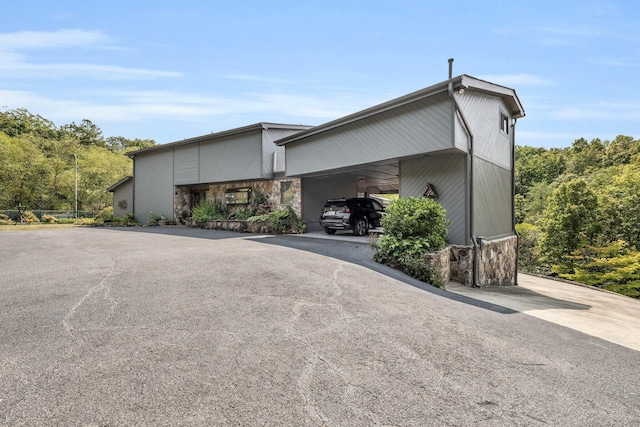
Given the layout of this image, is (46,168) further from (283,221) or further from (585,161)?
(585,161)

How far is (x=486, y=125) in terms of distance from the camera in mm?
10977

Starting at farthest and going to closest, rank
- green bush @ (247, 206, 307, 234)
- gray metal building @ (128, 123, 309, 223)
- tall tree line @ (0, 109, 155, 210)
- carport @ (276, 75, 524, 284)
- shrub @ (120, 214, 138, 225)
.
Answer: tall tree line @ (0, 109, 155, 210), shrub @ (120, 214, 138, 225), gray metal building @ (128, 123, 309, 223), green bush @ (247, 206, 307, 234), carport @ (276, 75, 524, 284)

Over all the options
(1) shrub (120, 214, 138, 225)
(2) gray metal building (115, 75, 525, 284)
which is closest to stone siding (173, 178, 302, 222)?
(2) gray metal building (115, 75, 525, 284)

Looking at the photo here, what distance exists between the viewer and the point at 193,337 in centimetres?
350

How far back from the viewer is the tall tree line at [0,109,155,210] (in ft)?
95.2

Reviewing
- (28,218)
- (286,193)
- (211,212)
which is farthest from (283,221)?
(28,218)

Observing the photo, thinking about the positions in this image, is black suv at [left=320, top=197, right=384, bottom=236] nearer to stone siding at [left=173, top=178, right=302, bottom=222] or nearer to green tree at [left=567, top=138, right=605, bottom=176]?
stone siding at [left=173, top=178, right=302, bottom=222]

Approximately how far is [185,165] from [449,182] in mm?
16335

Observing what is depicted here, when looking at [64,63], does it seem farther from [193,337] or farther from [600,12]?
[600,12]

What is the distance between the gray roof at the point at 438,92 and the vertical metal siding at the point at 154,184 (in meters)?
10.6

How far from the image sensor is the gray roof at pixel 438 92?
8562 millimetres

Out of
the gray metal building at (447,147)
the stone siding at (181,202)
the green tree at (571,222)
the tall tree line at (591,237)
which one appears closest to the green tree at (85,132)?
the stone siding at (181,202)

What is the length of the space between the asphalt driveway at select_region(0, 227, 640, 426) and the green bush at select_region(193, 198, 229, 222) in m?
12.3

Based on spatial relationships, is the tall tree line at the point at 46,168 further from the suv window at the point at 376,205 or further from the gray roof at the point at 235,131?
the suv window at the point at 376,205
